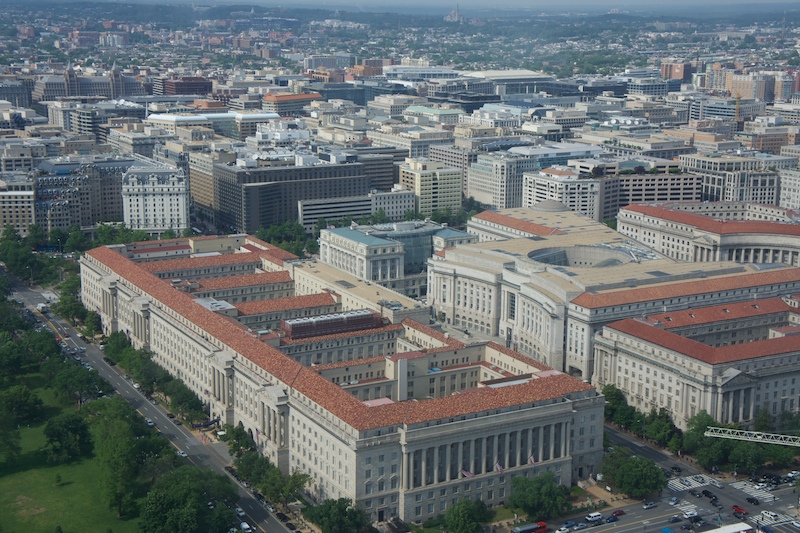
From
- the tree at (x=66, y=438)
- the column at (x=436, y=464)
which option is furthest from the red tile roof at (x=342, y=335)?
the column at (x=436, y=464)

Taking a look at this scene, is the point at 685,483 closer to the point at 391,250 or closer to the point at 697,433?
the point at 697,433

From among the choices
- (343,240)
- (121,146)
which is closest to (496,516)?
(343,240)

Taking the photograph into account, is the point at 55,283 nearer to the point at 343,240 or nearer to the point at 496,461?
the point at 343,240

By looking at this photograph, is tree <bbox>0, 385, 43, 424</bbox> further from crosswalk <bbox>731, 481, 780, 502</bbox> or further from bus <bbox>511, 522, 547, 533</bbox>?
crosswalk <bbox>731, 481, 780, 502</bbox>

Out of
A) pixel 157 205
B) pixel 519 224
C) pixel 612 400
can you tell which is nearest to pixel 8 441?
pixel 612 400

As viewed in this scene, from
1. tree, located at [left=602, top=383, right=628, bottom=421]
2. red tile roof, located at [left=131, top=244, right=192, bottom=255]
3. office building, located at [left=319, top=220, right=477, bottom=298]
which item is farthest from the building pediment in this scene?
red tile roof, located at [left=131, top=244, right=192, bottom=255]

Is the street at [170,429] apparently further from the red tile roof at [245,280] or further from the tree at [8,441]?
the red tile roof at [245,280]

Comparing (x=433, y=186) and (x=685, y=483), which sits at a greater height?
(x=433, y=186)
